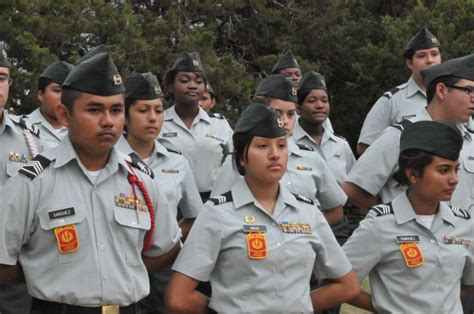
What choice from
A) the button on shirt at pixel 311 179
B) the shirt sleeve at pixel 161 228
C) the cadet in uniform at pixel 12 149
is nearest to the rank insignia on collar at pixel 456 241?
the shirt sleeve at pixel 161 228

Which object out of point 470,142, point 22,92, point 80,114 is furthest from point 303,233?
point 22,92

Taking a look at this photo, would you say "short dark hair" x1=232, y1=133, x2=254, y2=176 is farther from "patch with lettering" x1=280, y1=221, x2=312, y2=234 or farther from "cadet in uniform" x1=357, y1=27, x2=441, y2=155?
"cadet in uniform" x1=357, y1=27, x2=441, y2=155

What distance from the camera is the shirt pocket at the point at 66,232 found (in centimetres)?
440

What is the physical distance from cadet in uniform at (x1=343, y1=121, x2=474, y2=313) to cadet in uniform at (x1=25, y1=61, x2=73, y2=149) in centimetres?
296

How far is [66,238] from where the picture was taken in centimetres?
441

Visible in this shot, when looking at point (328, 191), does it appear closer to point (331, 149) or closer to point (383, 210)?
point (331, 149)

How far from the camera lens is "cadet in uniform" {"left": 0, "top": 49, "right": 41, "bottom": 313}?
5.80 meters

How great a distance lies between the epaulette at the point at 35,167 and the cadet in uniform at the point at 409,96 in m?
3.83

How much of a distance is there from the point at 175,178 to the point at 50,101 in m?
1.41

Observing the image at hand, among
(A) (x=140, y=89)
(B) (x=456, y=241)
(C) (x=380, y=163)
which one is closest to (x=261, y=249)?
(B) (x=456, y=241)

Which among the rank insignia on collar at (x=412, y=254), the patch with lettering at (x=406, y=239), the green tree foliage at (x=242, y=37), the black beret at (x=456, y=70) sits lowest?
the green tree foliage at (x=242, y=37)

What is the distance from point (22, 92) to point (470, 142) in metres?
7.68

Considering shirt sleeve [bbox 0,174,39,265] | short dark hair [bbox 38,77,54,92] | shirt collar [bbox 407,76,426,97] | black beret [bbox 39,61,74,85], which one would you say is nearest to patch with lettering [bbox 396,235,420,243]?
shirt sleeve [bbox 0,174,39,265]

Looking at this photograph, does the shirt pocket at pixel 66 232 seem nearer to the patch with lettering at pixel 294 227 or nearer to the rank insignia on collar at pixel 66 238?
the rank insignia on collar at pixel 66 238
